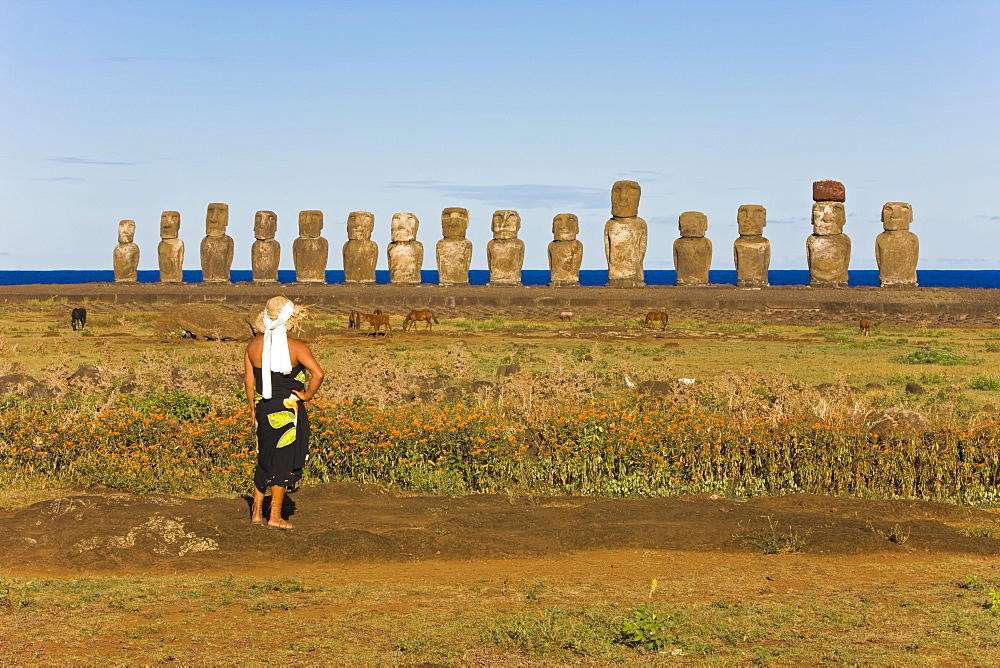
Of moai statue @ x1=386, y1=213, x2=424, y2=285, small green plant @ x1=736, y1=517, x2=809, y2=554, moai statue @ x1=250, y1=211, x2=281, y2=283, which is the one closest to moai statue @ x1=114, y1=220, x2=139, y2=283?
moai statue @ x1=250, y1=211, x2=281, y2=283

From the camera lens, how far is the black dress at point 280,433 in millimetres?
7762

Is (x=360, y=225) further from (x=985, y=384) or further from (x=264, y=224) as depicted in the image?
(x=985, y=384)

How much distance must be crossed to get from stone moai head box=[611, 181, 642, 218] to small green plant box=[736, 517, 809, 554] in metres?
32.2

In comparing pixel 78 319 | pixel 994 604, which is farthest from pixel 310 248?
pixel 994 604

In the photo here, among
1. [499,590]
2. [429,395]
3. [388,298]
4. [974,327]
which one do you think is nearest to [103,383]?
[429,395]

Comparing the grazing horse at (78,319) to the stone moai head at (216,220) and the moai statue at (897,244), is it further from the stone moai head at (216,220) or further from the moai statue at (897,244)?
the moai statue at (897,244)

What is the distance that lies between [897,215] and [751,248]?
480 cm

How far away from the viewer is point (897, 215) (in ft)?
127

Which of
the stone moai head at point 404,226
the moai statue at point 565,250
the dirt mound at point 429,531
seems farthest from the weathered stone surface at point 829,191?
the dirt mound at point 429,531

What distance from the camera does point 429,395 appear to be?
47.3 feet

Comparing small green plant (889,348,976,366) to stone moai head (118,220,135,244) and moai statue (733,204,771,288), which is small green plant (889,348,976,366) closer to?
moai statue (733,204,771,288)

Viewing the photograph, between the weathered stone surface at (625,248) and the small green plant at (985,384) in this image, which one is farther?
the weathered stone surface at (625,248)

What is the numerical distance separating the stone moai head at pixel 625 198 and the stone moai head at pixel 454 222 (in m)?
5.46

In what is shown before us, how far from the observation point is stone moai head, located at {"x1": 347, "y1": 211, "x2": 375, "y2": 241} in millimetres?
43125
